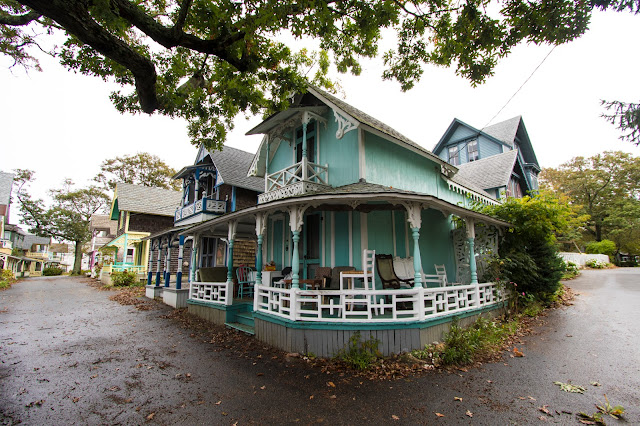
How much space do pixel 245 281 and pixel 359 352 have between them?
252 inches

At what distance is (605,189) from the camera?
34.0 metres

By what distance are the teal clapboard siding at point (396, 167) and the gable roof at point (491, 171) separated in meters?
6.49

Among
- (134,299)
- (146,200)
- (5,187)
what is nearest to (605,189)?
(134,299)

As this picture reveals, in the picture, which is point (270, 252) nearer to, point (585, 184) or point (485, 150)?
point (485, 150)

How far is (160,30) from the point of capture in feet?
17.2

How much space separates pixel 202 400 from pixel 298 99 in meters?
9.09

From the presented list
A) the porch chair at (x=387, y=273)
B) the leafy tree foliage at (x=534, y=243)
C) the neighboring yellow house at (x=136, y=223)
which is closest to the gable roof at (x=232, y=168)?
the neighboring yellow house at (x=136, y=223)

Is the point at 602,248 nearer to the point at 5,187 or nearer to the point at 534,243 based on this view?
the point at 534,243

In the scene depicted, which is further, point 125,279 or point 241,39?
point 125,279

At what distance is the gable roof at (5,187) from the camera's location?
30.7 metres

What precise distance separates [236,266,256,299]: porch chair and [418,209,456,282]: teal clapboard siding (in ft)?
20.7

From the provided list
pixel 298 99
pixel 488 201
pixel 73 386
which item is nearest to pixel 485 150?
pixel 488 201

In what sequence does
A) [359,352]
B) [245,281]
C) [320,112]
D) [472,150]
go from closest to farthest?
[359,352] < [320,112] < [245,281] < [472,150]

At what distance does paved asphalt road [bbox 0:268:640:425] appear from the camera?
392 centimetres
